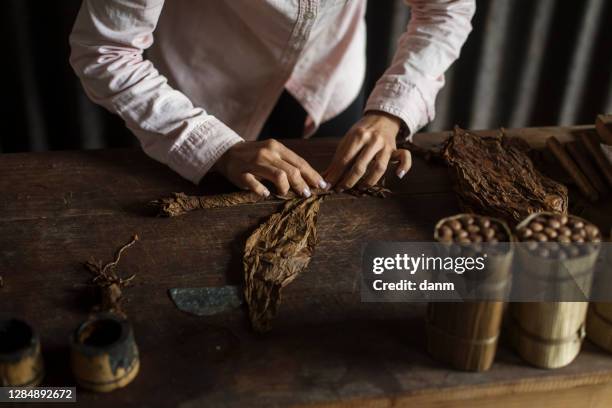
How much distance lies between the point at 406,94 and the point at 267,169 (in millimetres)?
375

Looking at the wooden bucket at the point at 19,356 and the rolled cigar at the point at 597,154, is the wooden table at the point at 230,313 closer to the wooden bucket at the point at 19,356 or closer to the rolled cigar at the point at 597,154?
the wooden bucket at the point at 19,356

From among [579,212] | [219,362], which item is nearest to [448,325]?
[219,362]

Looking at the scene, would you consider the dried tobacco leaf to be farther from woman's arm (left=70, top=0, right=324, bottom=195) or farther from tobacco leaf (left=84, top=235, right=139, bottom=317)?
tobacco leaf (left=84, top=235, right=139, bottom=317)

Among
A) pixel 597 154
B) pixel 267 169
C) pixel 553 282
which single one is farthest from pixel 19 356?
pixel 597 154

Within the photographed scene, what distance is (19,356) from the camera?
0.84 meters

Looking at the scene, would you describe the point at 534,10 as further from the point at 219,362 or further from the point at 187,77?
the point at 219,362

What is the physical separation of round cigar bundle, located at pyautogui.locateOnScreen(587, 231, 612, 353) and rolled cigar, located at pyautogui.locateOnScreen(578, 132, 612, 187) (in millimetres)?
409

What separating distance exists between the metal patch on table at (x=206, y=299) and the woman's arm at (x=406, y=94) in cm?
37

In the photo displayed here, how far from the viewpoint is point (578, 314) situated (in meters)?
0.91

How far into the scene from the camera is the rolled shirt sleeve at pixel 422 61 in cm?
143

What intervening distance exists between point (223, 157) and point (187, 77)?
0.32 meters

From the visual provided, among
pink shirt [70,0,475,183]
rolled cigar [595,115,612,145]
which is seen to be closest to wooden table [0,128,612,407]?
pink shirt [70,0,475,183]

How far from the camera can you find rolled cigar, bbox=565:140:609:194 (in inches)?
51.1

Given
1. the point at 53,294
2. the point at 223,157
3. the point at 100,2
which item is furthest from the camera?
the point at 223,157
